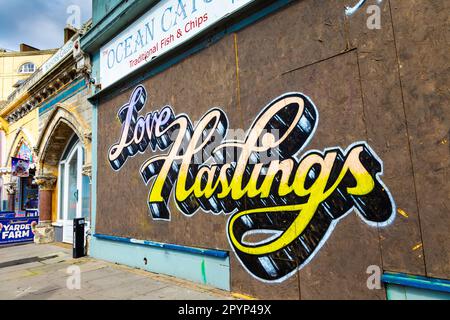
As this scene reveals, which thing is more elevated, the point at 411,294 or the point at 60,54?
the point at 60,54

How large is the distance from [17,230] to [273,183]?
1117cm

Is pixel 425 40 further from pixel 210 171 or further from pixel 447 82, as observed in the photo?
pixel 210 171

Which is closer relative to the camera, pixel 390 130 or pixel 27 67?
pixel 390 130

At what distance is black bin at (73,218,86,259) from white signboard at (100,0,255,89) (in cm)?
366

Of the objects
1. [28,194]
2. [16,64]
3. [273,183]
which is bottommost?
[273,183]

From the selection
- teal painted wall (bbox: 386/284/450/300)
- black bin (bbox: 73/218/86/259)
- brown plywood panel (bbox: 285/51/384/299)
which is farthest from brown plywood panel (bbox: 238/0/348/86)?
black bin (bbox: 73/218/86/259)

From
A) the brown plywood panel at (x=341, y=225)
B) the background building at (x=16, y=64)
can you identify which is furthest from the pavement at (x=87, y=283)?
the background building at (x=16, y=64)

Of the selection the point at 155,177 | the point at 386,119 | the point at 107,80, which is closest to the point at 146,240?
the point at 155,177

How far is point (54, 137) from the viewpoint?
11320mm

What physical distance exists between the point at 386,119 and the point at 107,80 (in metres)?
6.73

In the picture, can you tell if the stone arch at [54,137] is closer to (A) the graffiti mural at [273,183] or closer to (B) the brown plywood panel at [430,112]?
(A) the graffiti mural at [273,183]

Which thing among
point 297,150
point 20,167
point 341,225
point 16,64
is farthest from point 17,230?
point 16,64

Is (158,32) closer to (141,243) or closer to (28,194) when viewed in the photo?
(141,243)

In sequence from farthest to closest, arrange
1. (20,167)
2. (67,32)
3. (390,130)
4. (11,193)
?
(11,193) → (20,167) → (67,32) → (390,130)
